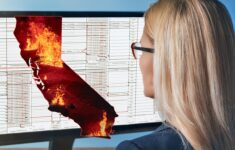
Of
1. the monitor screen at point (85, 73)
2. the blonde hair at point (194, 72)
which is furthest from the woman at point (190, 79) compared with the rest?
the monitor screen at point (85, 73)

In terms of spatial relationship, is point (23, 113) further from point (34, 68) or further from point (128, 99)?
point (128, 99)

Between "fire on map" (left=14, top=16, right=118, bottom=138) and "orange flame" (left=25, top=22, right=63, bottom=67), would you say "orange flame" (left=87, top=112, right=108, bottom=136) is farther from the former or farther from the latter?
"orange flame" (left=25, top=22, right=63, bottom=67)

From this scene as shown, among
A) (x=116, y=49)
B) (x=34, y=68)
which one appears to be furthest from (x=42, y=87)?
(x=116, y=49)

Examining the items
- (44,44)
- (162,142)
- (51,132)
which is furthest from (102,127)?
(162,142)

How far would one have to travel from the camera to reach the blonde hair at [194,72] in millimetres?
920

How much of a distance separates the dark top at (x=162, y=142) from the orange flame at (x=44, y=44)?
401mm

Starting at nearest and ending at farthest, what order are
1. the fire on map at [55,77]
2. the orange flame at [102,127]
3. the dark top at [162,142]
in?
1. the dark top at [162,142]
2. the fire on map at [55,77]
3. the orange flame at [102,127]

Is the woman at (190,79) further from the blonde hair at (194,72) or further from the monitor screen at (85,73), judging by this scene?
the monitor screen at (85,73)

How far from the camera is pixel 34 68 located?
4.10 feet

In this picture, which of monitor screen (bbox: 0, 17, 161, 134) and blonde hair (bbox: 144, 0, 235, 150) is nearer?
blonde hair (bbox: 144, 0, 235, 150)

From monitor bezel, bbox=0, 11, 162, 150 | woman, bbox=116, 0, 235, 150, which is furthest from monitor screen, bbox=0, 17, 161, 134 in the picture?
woman, bbox=116, 0, 235, 150

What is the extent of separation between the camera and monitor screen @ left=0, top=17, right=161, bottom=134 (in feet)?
4.07

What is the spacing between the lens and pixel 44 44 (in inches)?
49.3

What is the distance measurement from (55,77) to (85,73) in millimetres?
73
